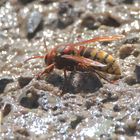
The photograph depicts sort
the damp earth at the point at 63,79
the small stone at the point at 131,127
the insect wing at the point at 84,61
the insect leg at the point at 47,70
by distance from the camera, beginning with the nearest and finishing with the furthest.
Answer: the small stone at the point at 131,127, the damp earth at the point at 63,79, the insect wing at the point at 84,61, the insect leg at the point at 47,70

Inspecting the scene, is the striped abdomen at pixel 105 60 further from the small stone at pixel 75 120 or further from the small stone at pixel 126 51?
the small stone at pixel 75 120

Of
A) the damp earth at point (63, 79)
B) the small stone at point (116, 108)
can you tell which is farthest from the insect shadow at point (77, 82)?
the small stone at point (116, 108)

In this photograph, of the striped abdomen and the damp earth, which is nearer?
the damp earth

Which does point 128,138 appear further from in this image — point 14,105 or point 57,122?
point 14,105

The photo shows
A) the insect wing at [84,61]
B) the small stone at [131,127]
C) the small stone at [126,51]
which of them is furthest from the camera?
the small stone at [126,51]

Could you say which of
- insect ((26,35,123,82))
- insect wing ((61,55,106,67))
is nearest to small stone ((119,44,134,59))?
insect ((26,35,123,82))

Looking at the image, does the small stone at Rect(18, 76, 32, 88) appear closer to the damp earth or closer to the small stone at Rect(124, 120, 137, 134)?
the damp earth

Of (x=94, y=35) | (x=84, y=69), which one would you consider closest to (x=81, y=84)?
(x=84, y=69)

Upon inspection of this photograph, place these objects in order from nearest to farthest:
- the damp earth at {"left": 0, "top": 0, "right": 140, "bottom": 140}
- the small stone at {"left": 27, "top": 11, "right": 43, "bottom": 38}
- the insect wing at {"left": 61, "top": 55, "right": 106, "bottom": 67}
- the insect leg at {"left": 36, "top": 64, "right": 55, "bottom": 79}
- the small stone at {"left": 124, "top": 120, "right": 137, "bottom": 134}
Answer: the small stone at {"left": 124, "top": 120, "right": 137, "bottom": 134} → the damp earth at {"left": 0, "top": 0, "right": 140, "bottom": 140} → the insect wing at {"left": 61, "top": 55, "right": 106, "bottom": 67} → the insect leg at {"left": 36, "top": 64, "right": 55, "bottom": 79} → the small stone at {"left": 27, "top": 11, "right": 43, "bottom": 38}
